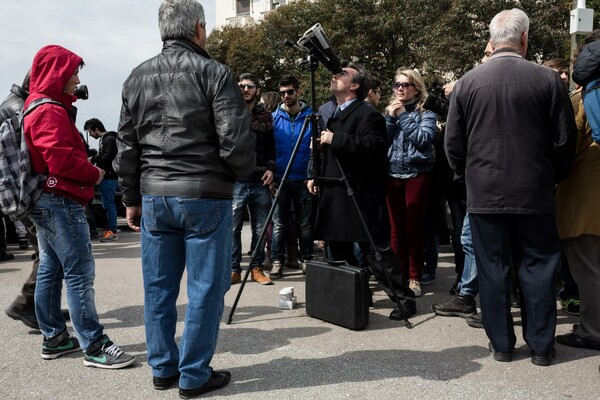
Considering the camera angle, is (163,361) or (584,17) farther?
(584,17)

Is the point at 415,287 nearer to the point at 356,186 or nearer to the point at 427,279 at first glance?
the point at 427,279

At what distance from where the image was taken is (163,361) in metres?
3.14

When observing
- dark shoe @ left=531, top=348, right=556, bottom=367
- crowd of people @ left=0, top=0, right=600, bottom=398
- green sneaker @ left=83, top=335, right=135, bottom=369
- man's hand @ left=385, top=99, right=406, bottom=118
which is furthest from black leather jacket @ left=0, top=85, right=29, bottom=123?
dark shoe @ left=531, top=348, right=556, bottom=367

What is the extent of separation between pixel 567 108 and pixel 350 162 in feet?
5.31

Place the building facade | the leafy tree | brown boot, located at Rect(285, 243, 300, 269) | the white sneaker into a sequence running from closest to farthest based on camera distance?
the white sneaker
brown boot, located at Rect(285, 243, 300, 269)
the leafy tree
the building facade

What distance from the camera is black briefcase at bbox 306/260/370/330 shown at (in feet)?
13.6

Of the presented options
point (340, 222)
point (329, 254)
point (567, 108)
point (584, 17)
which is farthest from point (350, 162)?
point (584, 17)

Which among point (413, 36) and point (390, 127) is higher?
point (413, 36)

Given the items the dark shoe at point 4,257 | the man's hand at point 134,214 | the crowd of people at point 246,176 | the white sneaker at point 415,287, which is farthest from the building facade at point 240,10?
the man's hand at point 134,214

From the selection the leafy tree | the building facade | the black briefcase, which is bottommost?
the black briefcase

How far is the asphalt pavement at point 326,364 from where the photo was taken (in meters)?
3.13

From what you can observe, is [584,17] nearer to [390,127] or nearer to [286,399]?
[390,127]

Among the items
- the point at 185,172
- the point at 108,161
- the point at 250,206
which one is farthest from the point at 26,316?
the point at 108,161

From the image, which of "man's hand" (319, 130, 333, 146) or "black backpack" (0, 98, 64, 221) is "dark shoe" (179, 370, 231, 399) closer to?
"black backpack" (0, 98, 64, 221)
